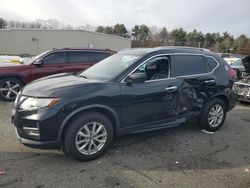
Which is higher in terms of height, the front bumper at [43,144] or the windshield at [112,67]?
the windshield at [112,67]

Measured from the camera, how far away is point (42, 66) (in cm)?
825

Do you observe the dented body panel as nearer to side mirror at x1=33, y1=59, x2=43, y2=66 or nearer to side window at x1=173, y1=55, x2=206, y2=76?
side window at x1=173, y1=55, x2=206, y2=76

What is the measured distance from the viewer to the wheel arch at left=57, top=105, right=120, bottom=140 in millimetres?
3517

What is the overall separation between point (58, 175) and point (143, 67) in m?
2.20

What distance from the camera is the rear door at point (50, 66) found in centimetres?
813

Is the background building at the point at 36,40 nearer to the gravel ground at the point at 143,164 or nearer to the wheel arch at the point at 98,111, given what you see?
the gravel ground at the point at 143,164

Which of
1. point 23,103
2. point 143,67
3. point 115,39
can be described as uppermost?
point 115,39

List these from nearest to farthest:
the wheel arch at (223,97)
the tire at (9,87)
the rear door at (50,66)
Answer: the wheel arch at (223,97)
the tire at (9,87)
the rear door at (50,66)

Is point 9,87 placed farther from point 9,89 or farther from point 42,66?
point 42,66

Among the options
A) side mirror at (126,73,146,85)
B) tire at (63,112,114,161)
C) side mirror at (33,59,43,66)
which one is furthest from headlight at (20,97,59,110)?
side mirror at (33,59,43,66)

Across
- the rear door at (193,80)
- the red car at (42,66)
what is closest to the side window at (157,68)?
the rear door at (193,80)

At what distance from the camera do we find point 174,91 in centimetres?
446

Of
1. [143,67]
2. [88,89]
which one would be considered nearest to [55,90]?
[88,89]

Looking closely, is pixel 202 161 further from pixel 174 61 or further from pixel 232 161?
pixel 174 61
